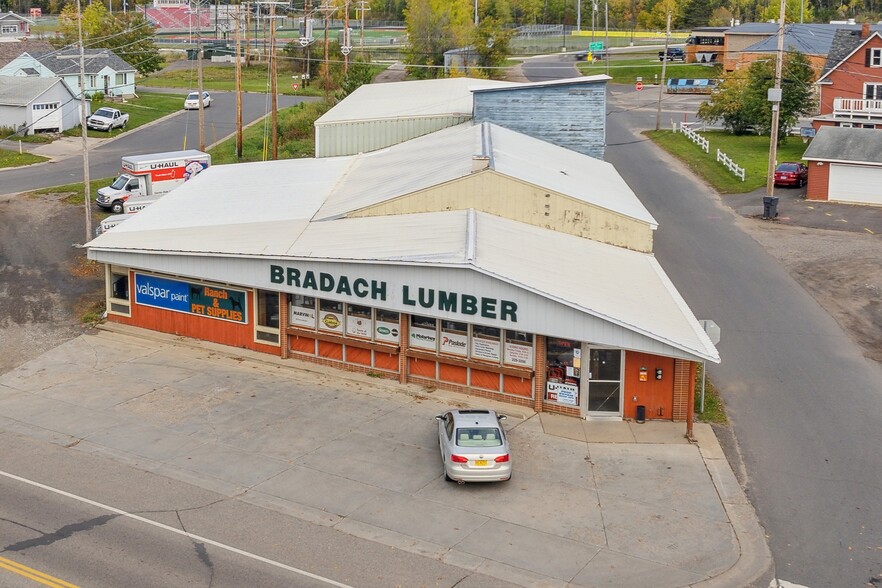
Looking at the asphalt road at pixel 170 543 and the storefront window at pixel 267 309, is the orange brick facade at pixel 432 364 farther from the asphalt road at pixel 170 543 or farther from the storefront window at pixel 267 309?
the asphalt road at pixel 170 543

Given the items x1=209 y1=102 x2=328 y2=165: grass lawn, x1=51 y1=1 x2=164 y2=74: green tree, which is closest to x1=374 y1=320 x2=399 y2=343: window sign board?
x1=209 y1=102 x2=328 y2=165: grass lawn

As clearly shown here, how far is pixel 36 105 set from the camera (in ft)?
→ 233

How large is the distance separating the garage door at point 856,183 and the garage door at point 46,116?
49766 mm

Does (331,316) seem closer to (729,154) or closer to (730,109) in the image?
(729,154)

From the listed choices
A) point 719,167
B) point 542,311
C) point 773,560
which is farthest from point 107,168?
point 773,560

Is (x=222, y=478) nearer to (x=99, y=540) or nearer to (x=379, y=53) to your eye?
(x=99, y=540)

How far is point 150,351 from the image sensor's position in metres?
33.9

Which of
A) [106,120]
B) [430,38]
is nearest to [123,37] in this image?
[430,38]

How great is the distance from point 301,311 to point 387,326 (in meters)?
3.18

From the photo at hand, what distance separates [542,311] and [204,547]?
11175mm

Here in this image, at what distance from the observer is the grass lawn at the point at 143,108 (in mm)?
74000

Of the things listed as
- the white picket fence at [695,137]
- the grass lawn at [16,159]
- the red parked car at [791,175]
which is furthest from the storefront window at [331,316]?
the white picket fence at [695,137]

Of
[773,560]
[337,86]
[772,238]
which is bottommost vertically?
[773,560]

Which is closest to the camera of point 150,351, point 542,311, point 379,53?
point 542,311
